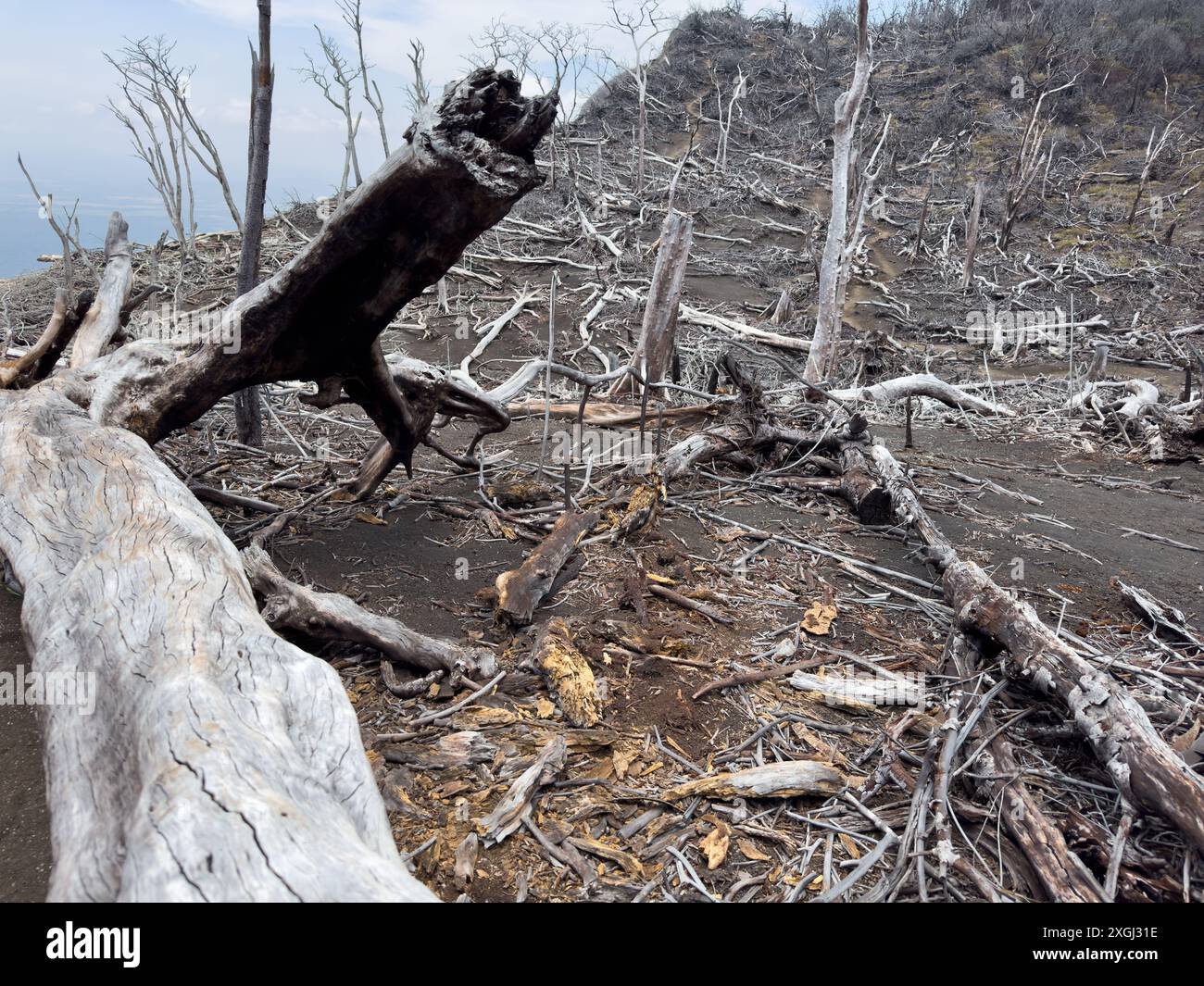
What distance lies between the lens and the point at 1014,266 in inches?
671

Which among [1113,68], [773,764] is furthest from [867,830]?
[1113,68]

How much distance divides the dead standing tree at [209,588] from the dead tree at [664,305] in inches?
140

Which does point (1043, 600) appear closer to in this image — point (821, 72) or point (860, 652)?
point (860, 652)

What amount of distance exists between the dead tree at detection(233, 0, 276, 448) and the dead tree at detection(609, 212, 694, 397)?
3506mm

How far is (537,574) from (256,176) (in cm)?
414

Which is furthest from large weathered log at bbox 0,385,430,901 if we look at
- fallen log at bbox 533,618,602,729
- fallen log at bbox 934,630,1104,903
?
fallen log at bbox 934,630,1104,903

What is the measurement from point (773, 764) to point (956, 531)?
3.03 meters

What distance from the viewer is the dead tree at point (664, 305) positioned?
7906mm

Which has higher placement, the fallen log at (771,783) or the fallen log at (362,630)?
the fallen log at (362,630)

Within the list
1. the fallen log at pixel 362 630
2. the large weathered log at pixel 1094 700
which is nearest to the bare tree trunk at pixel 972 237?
the large weathered log at pixel 1094 700

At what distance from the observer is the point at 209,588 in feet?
8.14

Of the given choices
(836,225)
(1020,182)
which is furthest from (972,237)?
(836,225)

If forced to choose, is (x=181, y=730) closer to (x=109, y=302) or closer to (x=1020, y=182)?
(x=109, y=302)

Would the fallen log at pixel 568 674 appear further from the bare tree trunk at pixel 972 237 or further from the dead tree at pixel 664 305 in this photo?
the bare tree trunk at pixel 972 237
